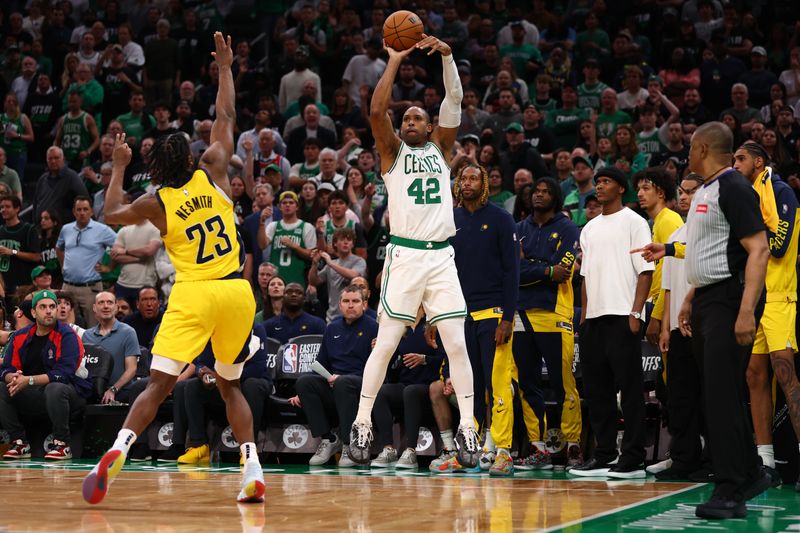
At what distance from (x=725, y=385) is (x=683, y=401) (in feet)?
8.23

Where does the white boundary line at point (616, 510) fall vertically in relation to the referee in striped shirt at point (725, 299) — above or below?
below

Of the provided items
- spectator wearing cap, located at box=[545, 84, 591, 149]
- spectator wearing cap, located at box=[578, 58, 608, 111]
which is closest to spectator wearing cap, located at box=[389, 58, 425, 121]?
spectator wearing cap, located at box=[545, 84, 591, 149]

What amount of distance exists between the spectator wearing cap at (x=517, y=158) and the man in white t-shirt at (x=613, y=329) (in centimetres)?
505

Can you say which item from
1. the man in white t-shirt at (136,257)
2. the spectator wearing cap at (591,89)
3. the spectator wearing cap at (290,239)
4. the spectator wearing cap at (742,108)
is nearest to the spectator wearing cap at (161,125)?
the man in white t-shirt at (136,257)

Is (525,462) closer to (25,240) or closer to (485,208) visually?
(485,208)

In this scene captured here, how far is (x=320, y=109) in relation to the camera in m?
17.5

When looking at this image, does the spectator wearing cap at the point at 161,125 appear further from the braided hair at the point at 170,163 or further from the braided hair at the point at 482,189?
the braided hair at the point at 170,163

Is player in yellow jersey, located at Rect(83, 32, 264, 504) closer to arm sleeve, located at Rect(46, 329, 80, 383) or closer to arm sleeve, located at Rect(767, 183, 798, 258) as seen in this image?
arm sleeve, located at Rect(767, 183, 798, 258)

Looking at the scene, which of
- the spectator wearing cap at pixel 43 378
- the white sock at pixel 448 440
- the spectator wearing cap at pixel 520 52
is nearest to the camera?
the white sock at pixel 448 440

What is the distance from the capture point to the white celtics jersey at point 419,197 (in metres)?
8.34

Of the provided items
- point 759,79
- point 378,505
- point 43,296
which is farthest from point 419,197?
point 759,79

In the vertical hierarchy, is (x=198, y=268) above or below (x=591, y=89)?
below

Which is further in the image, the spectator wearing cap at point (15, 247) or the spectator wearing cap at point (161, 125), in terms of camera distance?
the spectator wearing cap at point (161, 125)

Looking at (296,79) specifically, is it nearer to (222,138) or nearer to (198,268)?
(222,138)
